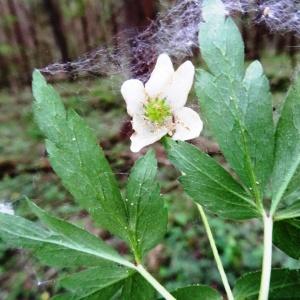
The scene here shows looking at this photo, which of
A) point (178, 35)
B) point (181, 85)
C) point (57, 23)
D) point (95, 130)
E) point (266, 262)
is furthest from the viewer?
point (57, 23)

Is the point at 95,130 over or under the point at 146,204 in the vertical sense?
under

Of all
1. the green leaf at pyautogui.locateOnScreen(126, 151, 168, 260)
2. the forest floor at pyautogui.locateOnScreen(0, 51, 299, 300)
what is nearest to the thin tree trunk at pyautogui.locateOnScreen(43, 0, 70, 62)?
the forest floor at pyautogui.locateOnScreen(0, 51, 299, 300)

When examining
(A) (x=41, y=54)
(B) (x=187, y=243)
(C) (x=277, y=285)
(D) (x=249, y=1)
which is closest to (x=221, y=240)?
(B) (x=187, y=243)

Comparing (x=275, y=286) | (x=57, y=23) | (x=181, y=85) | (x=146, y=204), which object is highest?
(x=181, y=85)

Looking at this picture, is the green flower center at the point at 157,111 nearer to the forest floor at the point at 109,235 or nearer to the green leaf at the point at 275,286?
the green leaf at the point at 275,286

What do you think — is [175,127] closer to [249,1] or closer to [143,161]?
[143,161]

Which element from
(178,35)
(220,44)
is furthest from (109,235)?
(220,44)

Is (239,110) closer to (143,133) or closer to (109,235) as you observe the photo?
(143,133)
